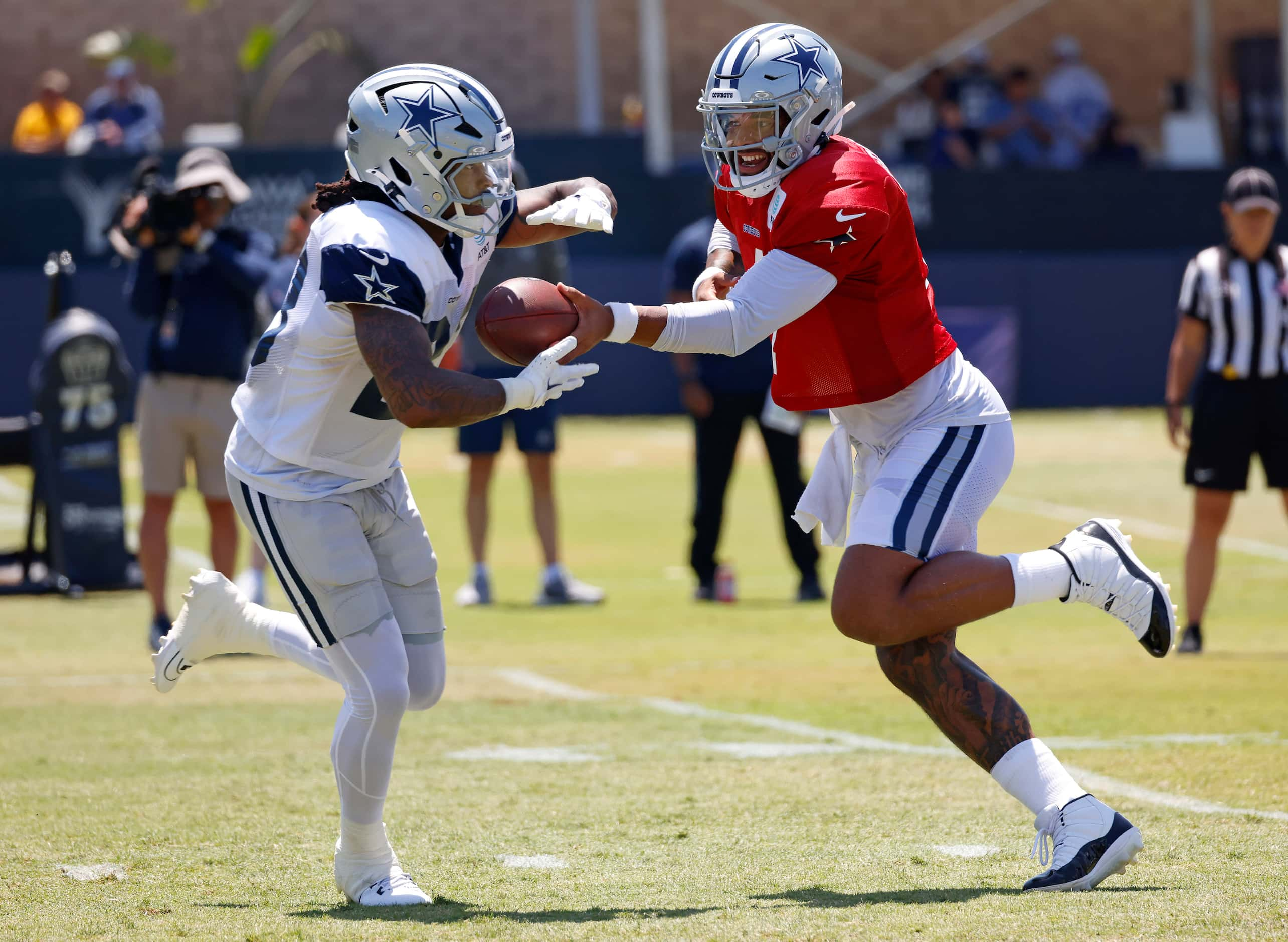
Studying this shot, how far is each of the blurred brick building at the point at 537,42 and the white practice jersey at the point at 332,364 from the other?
18.7 m

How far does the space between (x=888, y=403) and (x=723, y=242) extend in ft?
2.49

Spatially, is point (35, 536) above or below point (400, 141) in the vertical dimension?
below

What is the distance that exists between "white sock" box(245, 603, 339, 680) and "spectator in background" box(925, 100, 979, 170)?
53.3 ft

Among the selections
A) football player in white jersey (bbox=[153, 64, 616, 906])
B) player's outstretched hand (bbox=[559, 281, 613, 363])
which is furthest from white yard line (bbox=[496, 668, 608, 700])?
player's outstretched hand (bbox=[559, 281, 613, 363])

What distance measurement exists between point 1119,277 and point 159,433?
14217 mm

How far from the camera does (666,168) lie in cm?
1956

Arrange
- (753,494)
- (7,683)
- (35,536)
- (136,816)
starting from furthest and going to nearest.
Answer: (753,494)
(35,536)
(7,683)
(136,816)

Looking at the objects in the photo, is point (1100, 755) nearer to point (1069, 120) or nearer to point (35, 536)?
point (35, 536)

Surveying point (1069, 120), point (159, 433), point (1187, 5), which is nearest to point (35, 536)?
point (159, 433)

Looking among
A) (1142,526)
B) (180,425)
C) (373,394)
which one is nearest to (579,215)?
(373,394)

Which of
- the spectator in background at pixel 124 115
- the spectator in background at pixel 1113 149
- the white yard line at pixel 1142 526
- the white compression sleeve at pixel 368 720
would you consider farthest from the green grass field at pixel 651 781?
the spectator in background at pixel 1113 149

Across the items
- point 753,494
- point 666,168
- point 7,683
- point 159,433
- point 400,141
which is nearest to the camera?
point 400,141

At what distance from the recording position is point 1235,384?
319 inches

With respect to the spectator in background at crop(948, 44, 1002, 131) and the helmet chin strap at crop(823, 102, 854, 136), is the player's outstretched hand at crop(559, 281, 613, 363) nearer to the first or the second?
the helmet chin strap at crop(823, 102, 854, 136)
